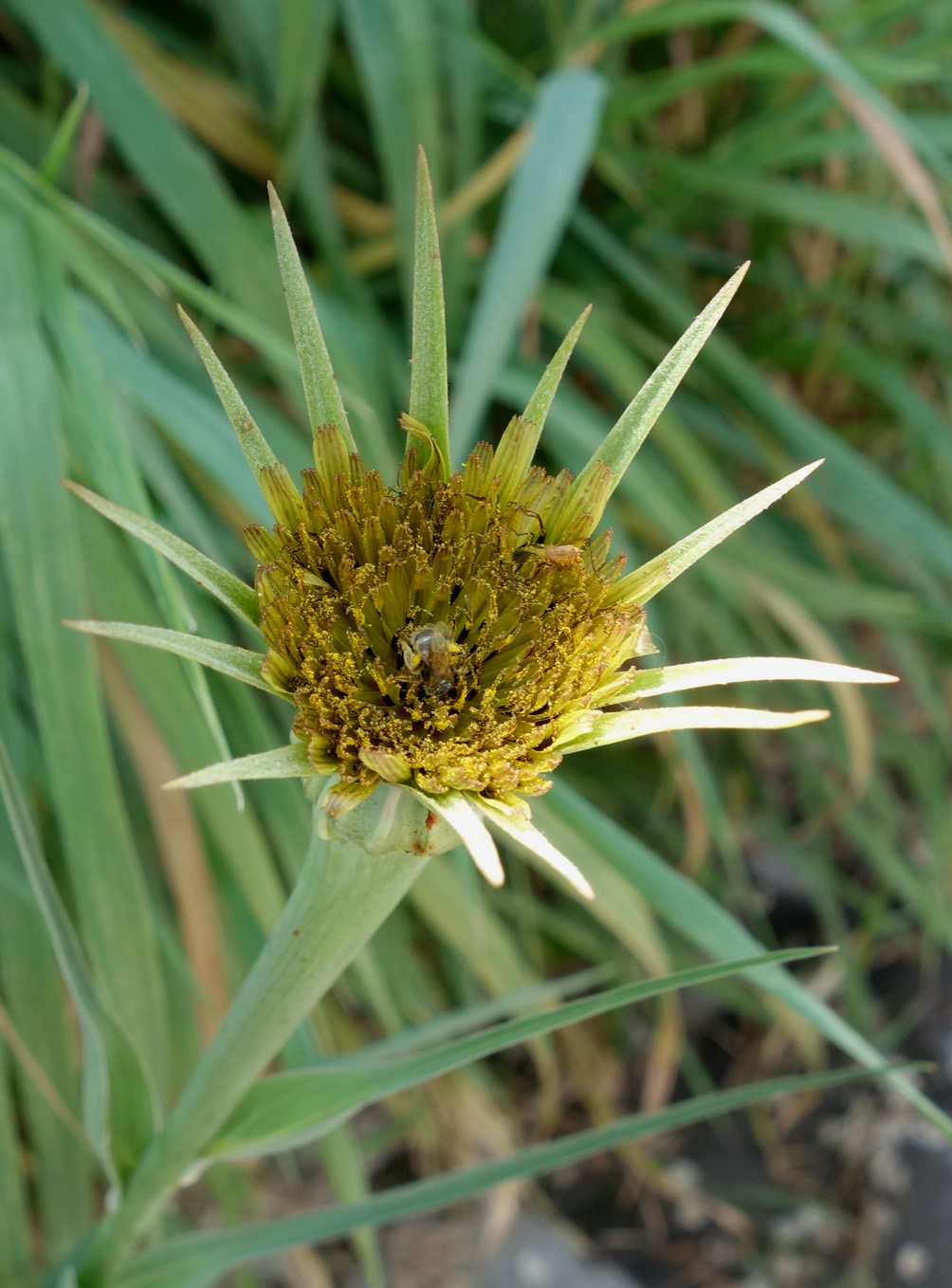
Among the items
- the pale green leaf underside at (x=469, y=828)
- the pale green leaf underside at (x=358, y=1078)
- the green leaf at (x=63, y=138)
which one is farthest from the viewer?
the green leaf at (x=63, y=138)

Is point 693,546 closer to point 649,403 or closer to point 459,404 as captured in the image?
point 649,403

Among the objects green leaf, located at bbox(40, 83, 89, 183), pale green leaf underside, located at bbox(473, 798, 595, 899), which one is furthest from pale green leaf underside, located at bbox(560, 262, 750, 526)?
green leaf, located at bbox(40, 83, 89, 183)

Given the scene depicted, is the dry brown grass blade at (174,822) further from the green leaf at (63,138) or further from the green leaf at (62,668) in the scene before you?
the green leaf at (63,138)

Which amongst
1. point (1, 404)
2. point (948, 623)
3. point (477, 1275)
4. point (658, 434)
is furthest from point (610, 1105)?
point (1, 404)

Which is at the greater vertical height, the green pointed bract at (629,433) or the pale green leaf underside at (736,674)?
the green pointed bract at (629,433)

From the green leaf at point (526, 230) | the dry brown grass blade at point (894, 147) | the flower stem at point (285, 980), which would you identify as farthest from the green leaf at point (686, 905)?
the dry brown grass blade at point (894, 147)

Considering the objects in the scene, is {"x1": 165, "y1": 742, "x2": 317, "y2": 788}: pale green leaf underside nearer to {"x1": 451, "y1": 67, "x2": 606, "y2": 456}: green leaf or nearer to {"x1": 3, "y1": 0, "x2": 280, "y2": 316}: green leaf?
{"x1": 451, "y1": 67, "x2": 606, "y2": 456}: green leaf

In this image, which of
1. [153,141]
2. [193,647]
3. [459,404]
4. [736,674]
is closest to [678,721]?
[736,674]
